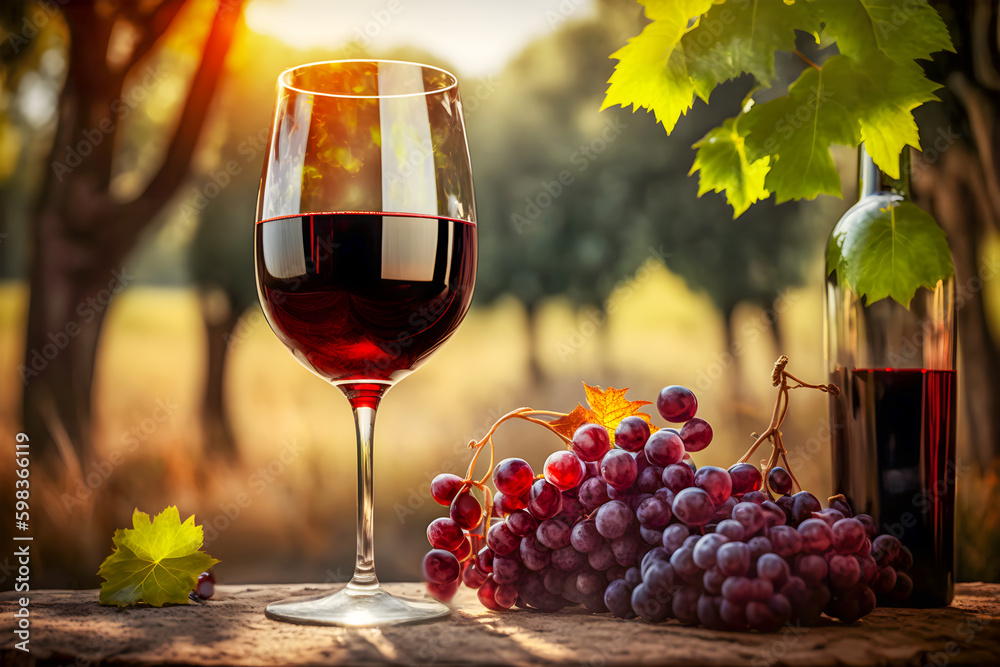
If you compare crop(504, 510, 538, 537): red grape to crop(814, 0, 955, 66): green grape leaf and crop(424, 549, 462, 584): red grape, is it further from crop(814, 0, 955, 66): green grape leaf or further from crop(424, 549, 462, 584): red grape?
crop(814, 0, 955, 66): green grape leaf

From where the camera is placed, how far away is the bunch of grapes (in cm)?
70

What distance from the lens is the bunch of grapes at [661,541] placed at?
2.29ft

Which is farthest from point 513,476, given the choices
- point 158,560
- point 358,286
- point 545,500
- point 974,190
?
point 974,190

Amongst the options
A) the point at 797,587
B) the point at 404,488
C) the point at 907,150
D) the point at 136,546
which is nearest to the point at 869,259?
the point at 907,150

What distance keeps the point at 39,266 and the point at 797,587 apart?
3.70 m

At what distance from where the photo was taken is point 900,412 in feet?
2.91

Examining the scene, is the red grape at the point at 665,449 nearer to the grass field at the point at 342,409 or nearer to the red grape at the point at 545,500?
the red grape at the point at 545,500

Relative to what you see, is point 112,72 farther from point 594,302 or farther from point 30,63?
point 594,302

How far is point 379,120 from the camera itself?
2.77 feet

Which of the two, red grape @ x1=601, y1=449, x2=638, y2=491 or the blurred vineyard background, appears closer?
red grape @ x1=601, y1=449, x2=638, y2=491

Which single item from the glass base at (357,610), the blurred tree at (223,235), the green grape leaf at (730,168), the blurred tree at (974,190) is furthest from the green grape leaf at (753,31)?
the blurred tree at (223,235)

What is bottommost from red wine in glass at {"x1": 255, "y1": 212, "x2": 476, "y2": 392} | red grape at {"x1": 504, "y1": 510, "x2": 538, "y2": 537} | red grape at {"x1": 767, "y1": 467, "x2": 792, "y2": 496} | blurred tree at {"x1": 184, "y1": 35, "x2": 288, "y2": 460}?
red grape at {"x1": 504, "y1": 510, "x2": 538, "y2": 537}

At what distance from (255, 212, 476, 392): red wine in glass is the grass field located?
323 centimetres

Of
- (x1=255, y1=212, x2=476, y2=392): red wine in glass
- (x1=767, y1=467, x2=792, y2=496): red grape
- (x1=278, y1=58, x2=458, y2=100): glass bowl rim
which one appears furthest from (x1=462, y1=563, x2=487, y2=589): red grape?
(x1=278, y1=58, x2=458, y2=100): glass bowl rim
